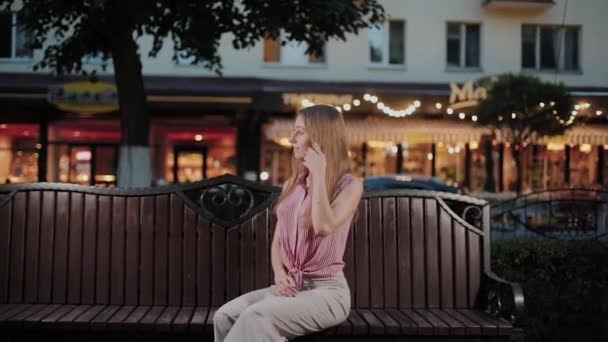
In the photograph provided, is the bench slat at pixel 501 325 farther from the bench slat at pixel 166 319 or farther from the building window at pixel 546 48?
the building window at pixel 546 48

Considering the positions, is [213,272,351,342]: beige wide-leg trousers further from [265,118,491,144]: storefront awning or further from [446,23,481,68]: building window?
[446,23,481,68]: building window

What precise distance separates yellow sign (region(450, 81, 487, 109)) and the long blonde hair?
48.8ft

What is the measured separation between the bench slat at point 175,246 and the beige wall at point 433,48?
53.8 ft

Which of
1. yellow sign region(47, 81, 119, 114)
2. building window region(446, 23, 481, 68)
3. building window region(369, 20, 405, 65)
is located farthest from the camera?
building window region(446, 23, 481, 68)

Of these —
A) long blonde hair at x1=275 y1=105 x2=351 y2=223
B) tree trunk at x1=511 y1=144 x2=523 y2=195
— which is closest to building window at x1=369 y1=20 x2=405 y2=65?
tree trunk at x1=511 y1=144 x2=523 y2=195

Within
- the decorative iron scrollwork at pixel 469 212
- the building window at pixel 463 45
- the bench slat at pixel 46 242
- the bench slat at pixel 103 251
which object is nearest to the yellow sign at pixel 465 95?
the building window at pixel 463 45

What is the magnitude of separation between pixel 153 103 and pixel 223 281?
15.8 metres

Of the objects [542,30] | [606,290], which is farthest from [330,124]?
[542,30]

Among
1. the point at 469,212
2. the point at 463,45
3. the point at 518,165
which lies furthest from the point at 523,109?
the point at 469,212

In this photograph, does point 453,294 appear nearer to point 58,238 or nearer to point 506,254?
point 506,254

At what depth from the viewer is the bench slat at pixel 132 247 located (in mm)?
4820

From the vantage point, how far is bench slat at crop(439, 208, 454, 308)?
15.8 ft

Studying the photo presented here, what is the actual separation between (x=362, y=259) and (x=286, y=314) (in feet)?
4.46

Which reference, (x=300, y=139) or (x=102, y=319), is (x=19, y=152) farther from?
(x=300, y=139)
